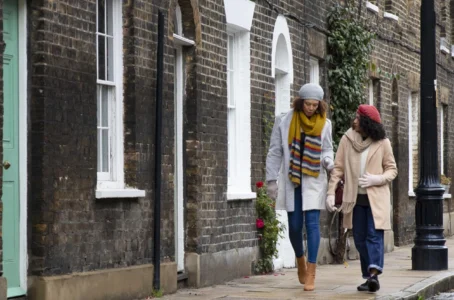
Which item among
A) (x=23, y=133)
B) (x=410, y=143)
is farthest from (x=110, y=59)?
(x=410, y=143)

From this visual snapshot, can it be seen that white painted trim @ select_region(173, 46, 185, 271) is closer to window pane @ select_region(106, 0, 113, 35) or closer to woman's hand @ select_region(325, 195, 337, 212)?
window pane @ select_region(106, 0, 113, 35)

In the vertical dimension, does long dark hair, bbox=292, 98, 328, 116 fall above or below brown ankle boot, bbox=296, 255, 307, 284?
above

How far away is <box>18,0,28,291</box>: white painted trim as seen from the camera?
32.8ft

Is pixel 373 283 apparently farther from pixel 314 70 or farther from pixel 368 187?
pixel 314 70

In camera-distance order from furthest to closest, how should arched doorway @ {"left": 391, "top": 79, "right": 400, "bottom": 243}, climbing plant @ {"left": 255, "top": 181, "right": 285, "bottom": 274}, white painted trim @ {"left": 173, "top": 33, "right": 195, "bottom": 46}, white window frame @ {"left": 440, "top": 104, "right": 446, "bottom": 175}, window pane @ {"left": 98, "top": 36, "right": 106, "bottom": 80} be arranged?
white window frame @ {"left": 440, "top": 104, "right": 446, "bottom": 175} < arched doorway @ {"left": 391, "top": 79, "right": 400, "bottom": 243} < climbing plant @ {"left": 255, "top": 181, "right": 285, "bottom": 274} < white painted trim @ {"left": 173, "top": 33, "right": 195, "bottom": 46} < window pane @ {"left": 98, "top": 36, "right": 106, "bottom": 80}

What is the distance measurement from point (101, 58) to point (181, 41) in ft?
6.22

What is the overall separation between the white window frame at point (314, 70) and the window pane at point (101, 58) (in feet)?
25.1

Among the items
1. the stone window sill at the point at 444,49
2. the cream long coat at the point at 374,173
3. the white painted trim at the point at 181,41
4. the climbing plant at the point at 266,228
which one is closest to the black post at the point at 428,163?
the climbing plant at the point at 266,228

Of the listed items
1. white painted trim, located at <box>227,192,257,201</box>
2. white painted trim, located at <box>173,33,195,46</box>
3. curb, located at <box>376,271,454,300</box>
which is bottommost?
curb, located at <box>376,271,454,300</box>

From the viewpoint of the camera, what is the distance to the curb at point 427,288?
38.8ft

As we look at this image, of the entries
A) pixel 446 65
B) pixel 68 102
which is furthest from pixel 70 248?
pixel 446 65

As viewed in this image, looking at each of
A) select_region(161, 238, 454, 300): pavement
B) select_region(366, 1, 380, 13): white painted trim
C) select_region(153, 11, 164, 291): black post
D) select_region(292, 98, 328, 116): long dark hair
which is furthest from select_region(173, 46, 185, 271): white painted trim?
select_region(366, 1, 380, 13): white painted trim

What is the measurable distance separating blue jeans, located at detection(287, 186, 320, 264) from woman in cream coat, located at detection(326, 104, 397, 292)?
38 centimetres

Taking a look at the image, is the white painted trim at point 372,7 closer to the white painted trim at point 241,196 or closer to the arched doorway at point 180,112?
the white painted trim at point 241,196
